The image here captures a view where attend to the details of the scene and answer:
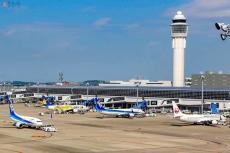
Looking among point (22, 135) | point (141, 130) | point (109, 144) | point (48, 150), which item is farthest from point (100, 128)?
point (48, 150)

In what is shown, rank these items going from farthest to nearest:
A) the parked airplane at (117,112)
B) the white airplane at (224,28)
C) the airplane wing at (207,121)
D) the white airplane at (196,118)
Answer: the parked airplane at (117,112), the airplane wing at (207,121), the white airplane at (196,118), the white airplane at (224,28)

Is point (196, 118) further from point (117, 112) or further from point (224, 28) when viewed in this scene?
point (224, 28)

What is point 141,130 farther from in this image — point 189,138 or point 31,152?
point 31,152

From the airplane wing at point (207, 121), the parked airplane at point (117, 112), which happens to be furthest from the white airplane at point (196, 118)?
the parked airplane at point (117, 112)

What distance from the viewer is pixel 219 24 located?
5609 cm

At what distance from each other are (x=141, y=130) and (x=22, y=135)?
31086 millimetres

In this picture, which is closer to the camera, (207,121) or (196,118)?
(196,118)

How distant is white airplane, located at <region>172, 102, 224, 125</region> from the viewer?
5346 inches

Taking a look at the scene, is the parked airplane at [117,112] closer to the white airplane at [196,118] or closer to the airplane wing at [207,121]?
the white airplane at [196,118]

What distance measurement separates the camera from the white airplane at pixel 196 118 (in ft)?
445

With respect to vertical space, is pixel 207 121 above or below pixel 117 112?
below

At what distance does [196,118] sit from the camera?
137 meters

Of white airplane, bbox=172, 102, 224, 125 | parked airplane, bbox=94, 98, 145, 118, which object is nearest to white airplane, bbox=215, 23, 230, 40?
white airplane, bbox=172, 102, 224, 125

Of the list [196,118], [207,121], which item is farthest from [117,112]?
[207,121]
